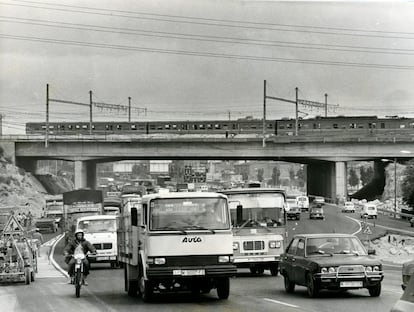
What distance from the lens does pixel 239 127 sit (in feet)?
340

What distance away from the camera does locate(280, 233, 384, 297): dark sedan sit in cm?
1803

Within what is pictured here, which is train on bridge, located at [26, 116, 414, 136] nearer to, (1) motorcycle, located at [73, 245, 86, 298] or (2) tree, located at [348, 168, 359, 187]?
(2) tree, located at [348, 168, 359, 187]

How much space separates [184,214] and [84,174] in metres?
77.3

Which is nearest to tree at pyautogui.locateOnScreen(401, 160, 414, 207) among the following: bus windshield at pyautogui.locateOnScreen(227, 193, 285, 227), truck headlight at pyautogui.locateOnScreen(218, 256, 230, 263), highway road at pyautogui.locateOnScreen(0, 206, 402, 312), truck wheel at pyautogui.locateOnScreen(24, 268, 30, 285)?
bus windshield at pyautogui.locateOnScreen(227, 193, 285, 227)

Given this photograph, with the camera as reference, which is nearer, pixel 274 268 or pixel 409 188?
pixel 274 268

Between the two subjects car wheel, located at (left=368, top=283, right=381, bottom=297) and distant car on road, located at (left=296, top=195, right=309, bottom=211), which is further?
distant car on road, located at (left=296, top=195, right=309, bottom=211)

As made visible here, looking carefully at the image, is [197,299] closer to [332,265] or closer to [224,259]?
[224,259]

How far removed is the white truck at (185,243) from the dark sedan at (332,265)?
6.14 feet

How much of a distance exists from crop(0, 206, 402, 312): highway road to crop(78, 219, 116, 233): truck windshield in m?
9.43

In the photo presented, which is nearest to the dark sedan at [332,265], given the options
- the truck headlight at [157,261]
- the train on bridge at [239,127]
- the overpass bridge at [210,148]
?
the truck headlight at [157,261]

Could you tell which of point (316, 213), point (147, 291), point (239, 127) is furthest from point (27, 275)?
point (239, 127)

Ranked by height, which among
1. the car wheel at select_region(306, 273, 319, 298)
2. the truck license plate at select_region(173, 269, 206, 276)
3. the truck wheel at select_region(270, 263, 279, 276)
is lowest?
the truck wheel at select_region(270, 263, 279, 276)

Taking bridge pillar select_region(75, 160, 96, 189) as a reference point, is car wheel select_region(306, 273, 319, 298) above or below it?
below

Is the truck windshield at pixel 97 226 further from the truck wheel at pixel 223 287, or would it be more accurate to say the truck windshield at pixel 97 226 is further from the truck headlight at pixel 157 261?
the truck headlight at pixel 157 261
